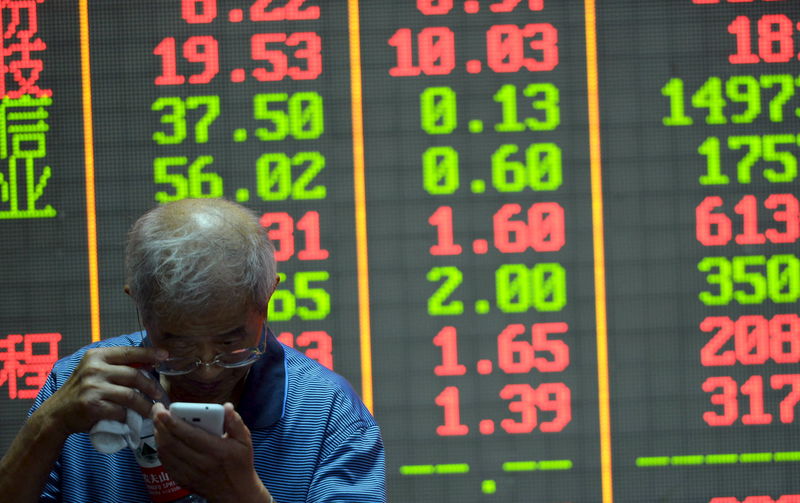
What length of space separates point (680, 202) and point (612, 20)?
1.86 feet

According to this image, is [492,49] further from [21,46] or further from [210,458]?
[210,458]

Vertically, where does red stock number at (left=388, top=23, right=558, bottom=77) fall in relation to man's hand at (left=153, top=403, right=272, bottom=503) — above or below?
above

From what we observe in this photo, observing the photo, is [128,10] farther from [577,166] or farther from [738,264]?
[738,264]

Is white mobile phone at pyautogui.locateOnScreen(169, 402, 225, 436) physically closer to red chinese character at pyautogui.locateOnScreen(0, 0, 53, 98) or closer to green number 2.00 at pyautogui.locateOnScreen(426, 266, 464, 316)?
green number 2.00 at pyautogui.locateOnScreen(426, 266, 464, 316)

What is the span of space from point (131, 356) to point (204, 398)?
16cm

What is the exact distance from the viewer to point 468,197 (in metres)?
2.80

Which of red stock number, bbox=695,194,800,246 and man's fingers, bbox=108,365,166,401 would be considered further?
red stock number, bbox=695,194,800,246

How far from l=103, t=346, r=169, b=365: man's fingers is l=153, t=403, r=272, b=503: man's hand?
0.10 metres

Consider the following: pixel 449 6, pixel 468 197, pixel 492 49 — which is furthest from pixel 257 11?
pixel 468 197

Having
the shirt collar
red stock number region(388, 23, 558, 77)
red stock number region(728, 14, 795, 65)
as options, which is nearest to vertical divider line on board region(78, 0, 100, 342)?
red stock number region(388, 23, 558, 77)

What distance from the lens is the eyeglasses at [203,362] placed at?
1418mm

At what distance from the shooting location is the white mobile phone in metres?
1.29

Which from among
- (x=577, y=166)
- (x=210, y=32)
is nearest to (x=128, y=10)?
(x=210, y=32)

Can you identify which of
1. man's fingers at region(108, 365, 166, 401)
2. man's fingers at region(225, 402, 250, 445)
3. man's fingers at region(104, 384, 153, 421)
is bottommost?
man's fingers at region(225, 402, 250, 445)
